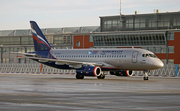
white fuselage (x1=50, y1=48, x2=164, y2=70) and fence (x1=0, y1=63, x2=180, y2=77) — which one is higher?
white fuselage (x1=50, y1=48, x2=164, y2=70)

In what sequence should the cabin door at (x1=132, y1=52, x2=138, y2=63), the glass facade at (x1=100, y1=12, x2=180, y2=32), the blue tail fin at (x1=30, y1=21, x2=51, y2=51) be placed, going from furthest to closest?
the glass facade at (x1=100, y1=12, x2=180, y2=32) < the blue tail fin at (x1=30, y1=21, x2=51, y2=51) < the cabin door at (x1=132, y1=52, x2=138, y2=63)

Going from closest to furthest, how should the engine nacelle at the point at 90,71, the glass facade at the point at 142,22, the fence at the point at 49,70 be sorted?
the engine nacelle at the point at 90,71, the fence at the point at 49,70, the glass facade at the point at 142,22

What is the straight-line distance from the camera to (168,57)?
90000 millimetres

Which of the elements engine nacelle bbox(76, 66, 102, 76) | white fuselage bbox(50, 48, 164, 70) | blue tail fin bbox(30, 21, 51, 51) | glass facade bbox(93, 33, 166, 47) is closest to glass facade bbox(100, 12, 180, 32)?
glass facade bbox(93, 33, 166, 47)

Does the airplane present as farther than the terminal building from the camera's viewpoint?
No

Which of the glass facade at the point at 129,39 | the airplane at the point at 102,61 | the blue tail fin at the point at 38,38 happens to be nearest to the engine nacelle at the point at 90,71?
the airplane at the point at 102,61

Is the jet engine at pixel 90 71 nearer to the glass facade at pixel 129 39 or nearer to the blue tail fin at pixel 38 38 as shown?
the blue tail fin at pixel 38 38

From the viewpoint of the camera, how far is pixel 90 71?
44969 mm

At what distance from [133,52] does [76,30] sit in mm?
70018

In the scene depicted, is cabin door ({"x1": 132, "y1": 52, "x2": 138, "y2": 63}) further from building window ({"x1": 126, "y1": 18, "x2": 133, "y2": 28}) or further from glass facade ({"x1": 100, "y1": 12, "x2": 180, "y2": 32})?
building window ({"x1": 126, "y1": 18, "x2": 133, "y2": 28})

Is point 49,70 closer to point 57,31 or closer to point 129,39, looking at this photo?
point 129,39

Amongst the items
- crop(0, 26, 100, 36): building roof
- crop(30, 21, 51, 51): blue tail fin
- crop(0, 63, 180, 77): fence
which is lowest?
crop(0, 63, 180, 77): fence

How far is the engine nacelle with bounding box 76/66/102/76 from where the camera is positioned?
44.8m

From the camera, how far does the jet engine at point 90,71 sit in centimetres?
4481
